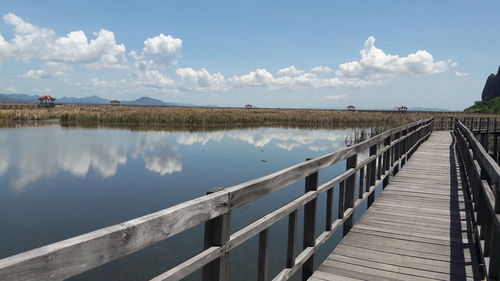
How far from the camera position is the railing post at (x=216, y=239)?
7.87 feet

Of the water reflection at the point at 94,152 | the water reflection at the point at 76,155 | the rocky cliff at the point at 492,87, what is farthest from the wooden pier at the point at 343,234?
the rocky cliff at the point at 492,87

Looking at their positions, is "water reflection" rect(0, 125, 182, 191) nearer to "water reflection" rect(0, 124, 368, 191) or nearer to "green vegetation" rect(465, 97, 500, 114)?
"water reflection" rect(0, 124, 368, 191)

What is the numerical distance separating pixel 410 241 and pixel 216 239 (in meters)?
3.75

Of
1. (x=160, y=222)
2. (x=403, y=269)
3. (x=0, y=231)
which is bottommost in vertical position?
(x=0, y=231)

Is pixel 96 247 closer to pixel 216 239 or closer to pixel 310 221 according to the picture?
pixel 216 239

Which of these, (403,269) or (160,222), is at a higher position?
(160,222)

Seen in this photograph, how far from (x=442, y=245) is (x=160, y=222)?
14.4 feet

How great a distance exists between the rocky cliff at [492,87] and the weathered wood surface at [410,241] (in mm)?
143690

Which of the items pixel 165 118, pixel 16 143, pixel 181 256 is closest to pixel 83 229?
pixel 181 256

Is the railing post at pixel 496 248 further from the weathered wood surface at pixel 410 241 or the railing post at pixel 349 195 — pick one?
the railing post at pixel 349 195

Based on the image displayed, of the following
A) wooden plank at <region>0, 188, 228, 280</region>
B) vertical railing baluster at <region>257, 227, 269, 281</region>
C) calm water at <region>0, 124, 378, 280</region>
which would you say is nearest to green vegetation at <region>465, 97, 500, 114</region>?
calm water at <region>0, 124, 378, 280</region>

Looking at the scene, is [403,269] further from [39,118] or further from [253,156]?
[39,118]

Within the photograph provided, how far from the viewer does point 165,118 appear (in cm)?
4028

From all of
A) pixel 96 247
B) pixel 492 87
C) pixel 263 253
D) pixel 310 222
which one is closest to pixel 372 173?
pixel 310 222
